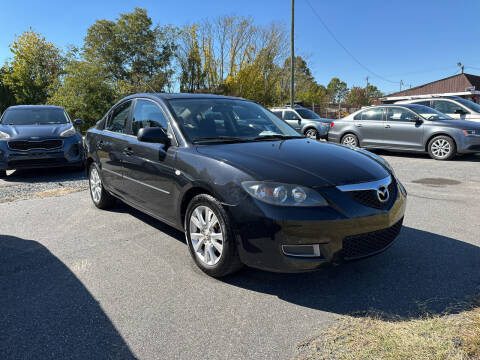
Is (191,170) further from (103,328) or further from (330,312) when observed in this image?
(330,312)

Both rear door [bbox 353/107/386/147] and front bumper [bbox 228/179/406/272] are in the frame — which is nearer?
front bumper [bbox 228/179/406/272]

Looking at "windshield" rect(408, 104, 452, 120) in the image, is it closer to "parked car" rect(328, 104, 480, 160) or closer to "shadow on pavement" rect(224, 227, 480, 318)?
"parked car" rect(328, 104, 480, 160)

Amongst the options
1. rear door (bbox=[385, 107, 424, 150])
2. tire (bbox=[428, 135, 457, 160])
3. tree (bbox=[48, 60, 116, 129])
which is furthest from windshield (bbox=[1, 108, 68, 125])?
tree (bbox=[48, 60, 116, 129])

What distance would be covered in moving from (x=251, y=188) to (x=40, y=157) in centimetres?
680

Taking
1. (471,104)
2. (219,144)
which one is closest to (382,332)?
(219,144)

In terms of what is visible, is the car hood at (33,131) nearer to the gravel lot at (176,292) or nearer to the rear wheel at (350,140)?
the gravel lot at (176,292)

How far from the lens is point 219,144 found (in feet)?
11.3

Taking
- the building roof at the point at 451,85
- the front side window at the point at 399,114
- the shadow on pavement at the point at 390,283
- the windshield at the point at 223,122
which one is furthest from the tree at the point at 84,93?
the building roof at the point at 451,85

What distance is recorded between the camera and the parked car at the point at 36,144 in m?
7.73

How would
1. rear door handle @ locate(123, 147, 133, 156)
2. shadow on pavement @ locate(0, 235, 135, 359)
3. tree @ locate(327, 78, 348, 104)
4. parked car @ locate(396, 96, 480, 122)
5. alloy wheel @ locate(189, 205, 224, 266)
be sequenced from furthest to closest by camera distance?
tree @ locate(327, 78, 348, 104) → parked car @ locate(396, 96, 480, 122) → rear door handle @ locate(123, 147, 133, 156) → alloy wheel @ locate(189, 205, 224, 266) → shadow on pavement @ locate(0, 235, 135, 359)

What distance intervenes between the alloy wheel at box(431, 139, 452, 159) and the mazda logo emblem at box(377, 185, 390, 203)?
8004 millimetres

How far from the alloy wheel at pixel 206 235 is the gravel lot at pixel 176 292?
0.20 metres

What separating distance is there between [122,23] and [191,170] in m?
44.2

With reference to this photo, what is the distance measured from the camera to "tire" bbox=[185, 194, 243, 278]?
2809mm
